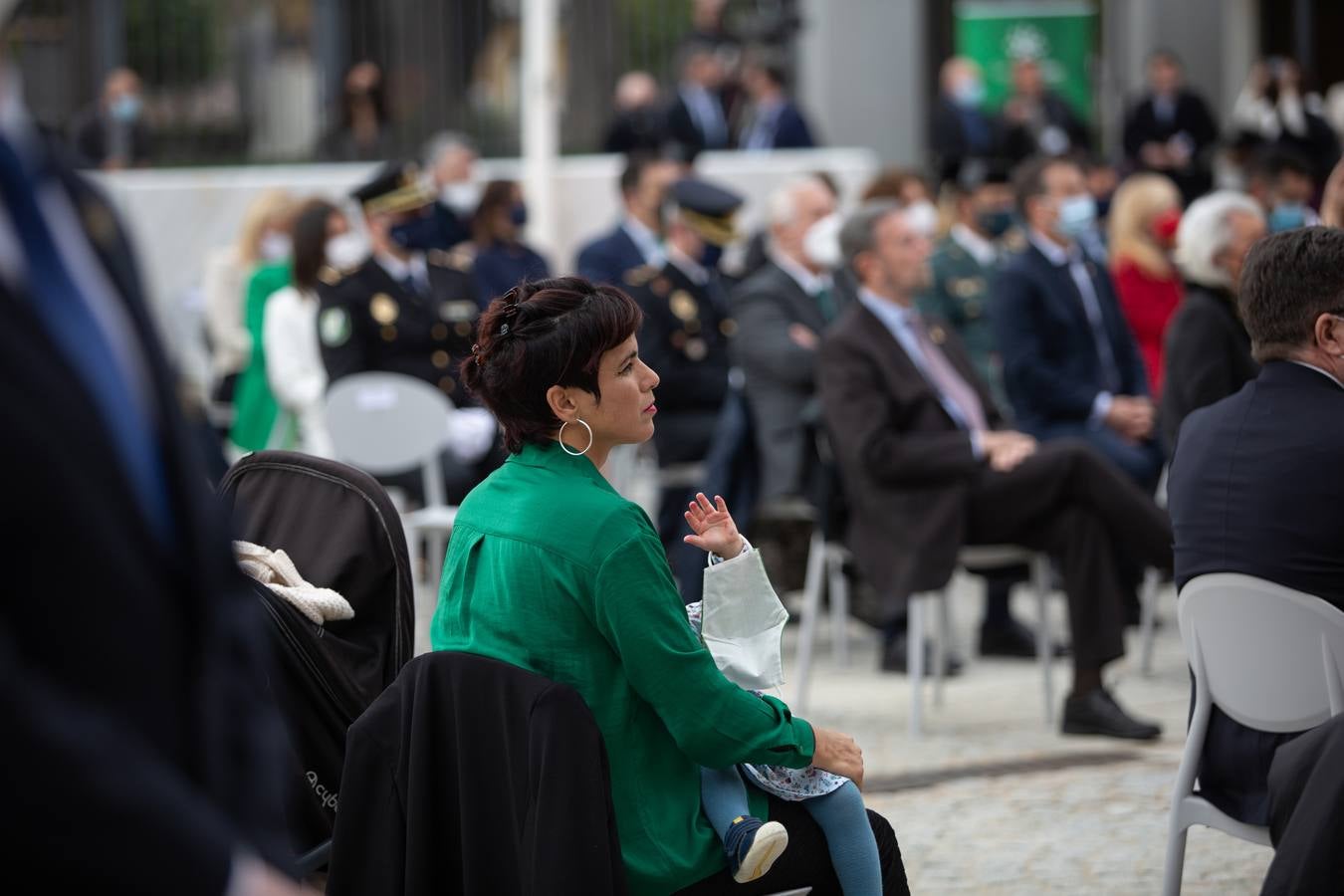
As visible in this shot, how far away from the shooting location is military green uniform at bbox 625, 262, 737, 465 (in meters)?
7.97

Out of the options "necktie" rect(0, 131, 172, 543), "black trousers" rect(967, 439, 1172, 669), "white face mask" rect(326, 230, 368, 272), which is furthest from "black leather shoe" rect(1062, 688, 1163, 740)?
"necktie" rect(0, 131, 172, 543)

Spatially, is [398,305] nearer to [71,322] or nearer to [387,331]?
[387,331]

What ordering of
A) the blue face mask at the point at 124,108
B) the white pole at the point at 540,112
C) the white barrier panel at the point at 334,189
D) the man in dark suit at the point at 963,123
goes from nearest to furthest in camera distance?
the white pole at the point at 540,112
the white barrier panel at the point at 334,189
the man in dark suit at the point at 963,123
the blue face mask at the point at 124,108

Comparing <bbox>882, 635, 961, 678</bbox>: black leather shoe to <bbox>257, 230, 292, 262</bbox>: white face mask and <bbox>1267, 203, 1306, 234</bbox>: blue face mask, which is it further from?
<bbox>257, 230, 292, 262</bbox>: white face mask

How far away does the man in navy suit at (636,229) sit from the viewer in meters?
9.65

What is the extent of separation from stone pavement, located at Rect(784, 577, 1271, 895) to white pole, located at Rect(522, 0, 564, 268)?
228 inches

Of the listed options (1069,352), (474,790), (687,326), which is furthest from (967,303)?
(474,790)

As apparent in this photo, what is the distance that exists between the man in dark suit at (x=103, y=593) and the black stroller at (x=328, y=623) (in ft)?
6.24

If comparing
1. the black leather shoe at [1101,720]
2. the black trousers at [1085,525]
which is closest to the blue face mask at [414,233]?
the black trousers at [1085,525]

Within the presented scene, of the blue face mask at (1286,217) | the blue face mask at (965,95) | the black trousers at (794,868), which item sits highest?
the blue face mask at (965,95)

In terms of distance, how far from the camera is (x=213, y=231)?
15234 millimetres

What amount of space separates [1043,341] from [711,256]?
2.67 metres

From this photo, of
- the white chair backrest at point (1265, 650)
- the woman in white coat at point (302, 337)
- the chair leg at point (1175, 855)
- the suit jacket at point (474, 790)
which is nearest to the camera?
the suit jacket at point (474, 790)

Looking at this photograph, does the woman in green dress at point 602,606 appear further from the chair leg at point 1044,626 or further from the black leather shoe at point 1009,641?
the black leather shoe at point 1009,641
